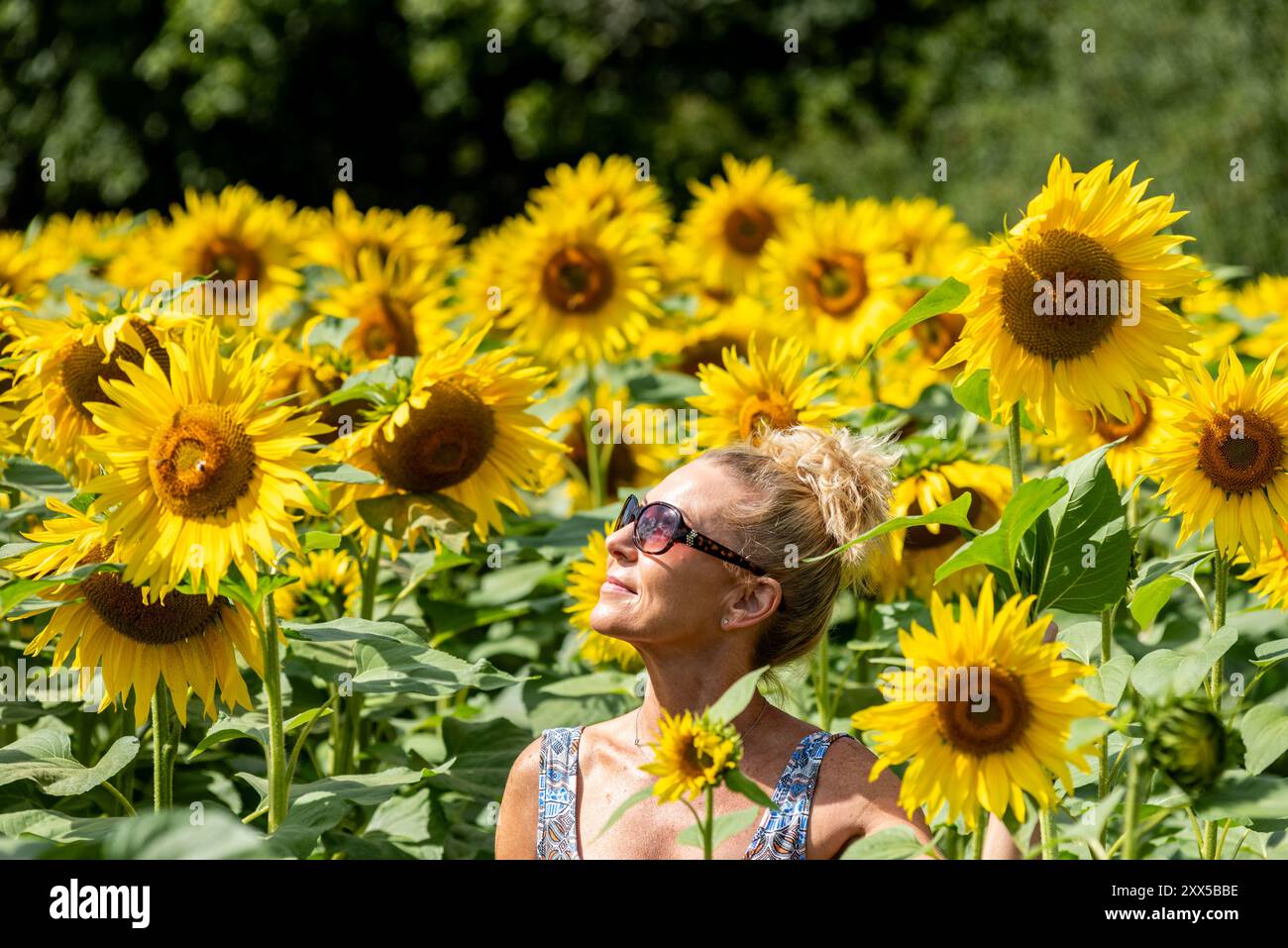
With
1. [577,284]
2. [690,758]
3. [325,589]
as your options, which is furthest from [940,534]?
[690,758]

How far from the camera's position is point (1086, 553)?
2.40m

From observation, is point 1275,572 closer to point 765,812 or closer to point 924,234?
point 765,812

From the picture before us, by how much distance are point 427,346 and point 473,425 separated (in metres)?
0.92

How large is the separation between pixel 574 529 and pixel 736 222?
2.30 m

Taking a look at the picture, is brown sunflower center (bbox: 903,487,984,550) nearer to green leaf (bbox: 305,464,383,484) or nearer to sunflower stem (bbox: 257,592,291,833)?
green leaf (bbox: 305,464,383,484)

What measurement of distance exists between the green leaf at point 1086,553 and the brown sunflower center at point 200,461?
1263 millimetres

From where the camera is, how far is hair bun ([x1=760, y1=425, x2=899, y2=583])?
271 centimetres

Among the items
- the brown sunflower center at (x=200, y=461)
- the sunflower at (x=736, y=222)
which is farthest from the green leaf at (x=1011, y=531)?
the sunflower at (x=736, y=222)

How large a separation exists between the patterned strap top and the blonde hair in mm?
211

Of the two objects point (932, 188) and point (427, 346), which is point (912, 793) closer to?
point (427, 346)

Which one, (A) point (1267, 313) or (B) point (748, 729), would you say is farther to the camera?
(A) point (1267, 313)

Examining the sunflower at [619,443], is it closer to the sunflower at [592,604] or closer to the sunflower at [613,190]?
the sunflower at [592,604]

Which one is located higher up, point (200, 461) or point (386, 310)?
point (386, 310)
